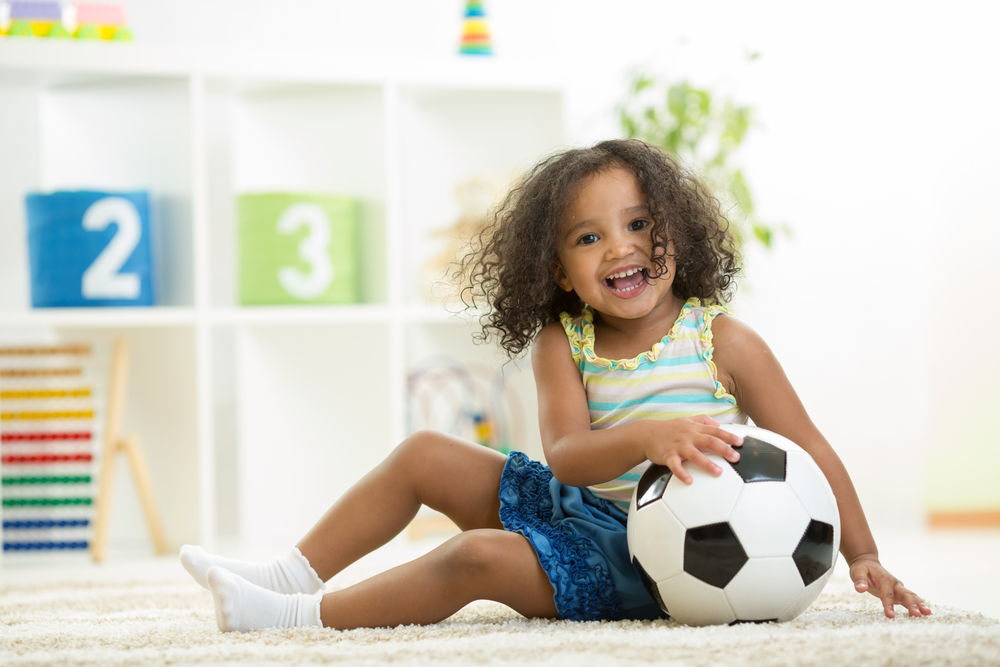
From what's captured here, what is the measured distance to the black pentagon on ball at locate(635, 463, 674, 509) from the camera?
40.6 inches

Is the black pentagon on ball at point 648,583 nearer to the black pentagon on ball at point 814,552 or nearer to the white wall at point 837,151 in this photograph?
the black pentagon on ball at point 814,552

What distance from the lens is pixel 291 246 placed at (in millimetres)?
2260

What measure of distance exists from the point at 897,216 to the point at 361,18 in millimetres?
1520

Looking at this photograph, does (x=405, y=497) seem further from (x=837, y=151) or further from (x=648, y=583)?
(x=837, y=151)

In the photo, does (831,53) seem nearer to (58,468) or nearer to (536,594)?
(536,594)

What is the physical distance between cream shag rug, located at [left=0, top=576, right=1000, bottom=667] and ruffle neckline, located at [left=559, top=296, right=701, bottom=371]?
12.3 inches

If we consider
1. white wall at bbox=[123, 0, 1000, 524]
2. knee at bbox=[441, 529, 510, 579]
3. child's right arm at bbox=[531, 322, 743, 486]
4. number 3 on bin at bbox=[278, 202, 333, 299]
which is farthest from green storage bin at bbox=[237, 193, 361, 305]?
knee at bbox=[441, 529, 510, 579]

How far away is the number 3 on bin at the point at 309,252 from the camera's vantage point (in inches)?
88.9

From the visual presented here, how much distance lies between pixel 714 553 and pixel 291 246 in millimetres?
Answer: 1513

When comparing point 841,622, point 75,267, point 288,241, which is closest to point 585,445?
point 841,622

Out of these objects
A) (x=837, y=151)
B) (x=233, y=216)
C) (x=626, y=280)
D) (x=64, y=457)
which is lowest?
(x=64, y=457)

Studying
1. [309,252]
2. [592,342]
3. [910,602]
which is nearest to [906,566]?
[910,602]

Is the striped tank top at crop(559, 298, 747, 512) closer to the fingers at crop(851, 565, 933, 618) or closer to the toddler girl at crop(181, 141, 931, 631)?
the toddler girl at crop(181, 141, 931, 631)

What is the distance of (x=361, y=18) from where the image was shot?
103 inches
